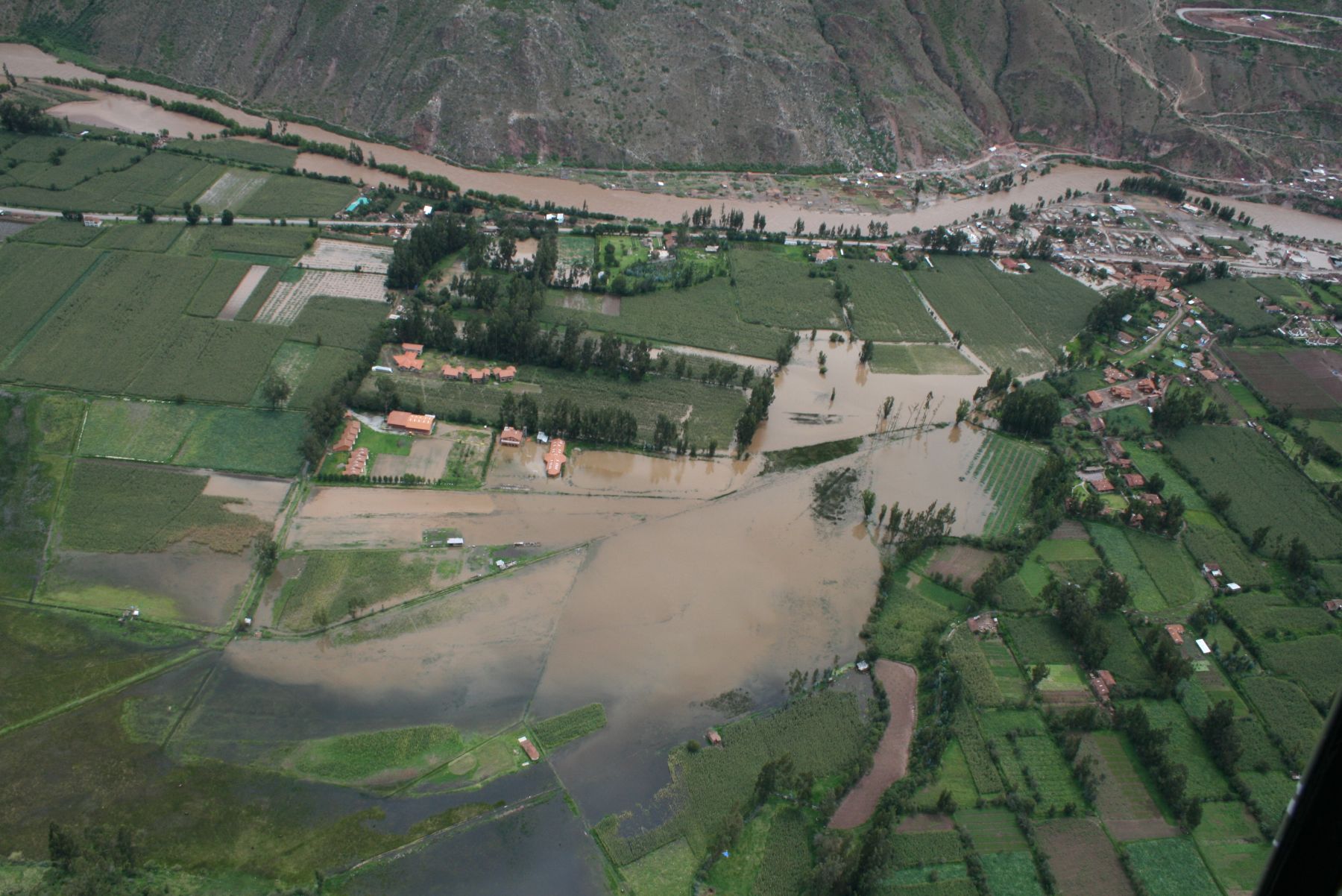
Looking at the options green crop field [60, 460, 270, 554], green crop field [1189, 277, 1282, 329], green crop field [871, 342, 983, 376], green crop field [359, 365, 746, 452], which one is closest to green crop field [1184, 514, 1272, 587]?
green crop field [871, 342, 983, 376]

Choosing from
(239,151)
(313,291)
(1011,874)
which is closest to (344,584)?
(313,291)

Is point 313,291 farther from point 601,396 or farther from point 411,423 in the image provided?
point 601,396

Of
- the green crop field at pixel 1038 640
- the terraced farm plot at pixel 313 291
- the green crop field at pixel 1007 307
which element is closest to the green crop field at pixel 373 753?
the green crop field at pixel 1038 640

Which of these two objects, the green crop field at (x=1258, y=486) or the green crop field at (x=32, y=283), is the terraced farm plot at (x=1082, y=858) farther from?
the green crop field at (x=32, y=283)

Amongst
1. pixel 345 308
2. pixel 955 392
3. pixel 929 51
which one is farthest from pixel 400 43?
pixel 955 392

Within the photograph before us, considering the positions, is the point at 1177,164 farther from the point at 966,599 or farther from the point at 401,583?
the point at 401,583
